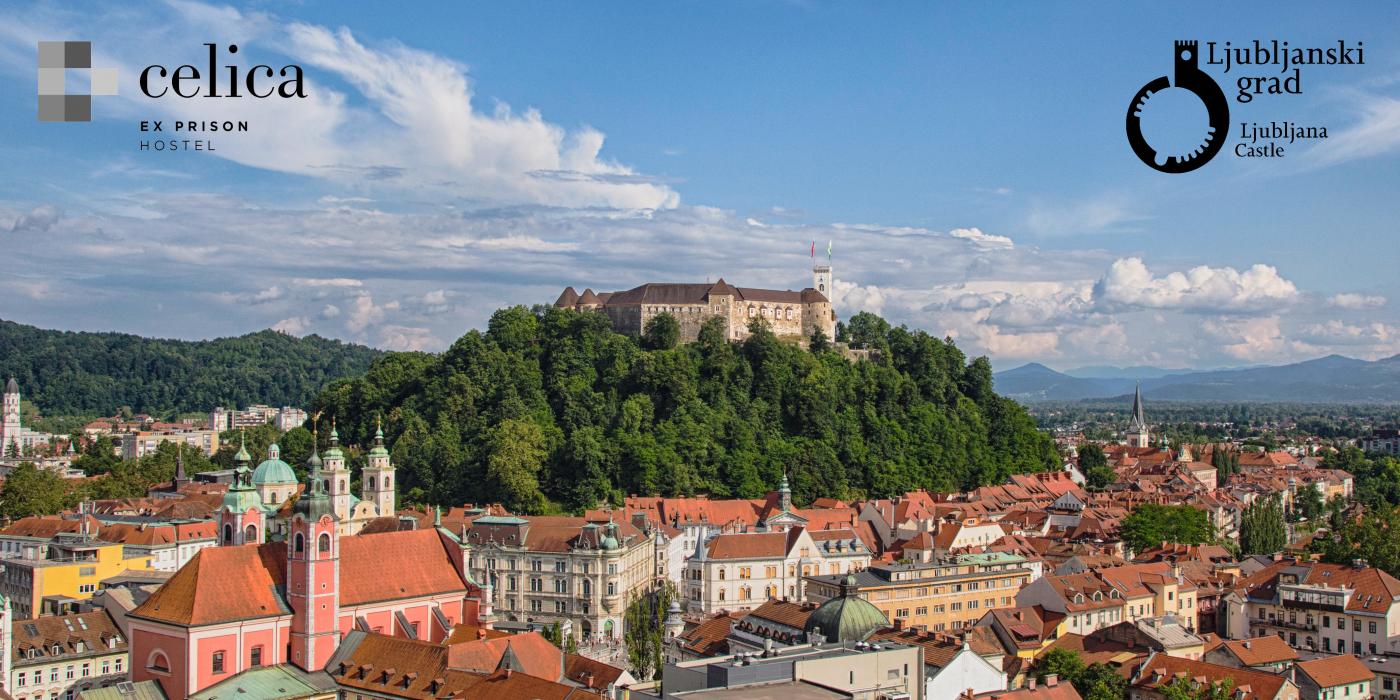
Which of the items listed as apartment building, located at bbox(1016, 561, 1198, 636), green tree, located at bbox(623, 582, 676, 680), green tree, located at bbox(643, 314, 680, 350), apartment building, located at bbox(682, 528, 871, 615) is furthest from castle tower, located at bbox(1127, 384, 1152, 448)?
green tree, located at bbox(623, 582, 676, 680)

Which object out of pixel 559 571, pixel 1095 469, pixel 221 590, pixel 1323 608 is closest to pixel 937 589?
pixel 1323 608

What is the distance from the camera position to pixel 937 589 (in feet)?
209

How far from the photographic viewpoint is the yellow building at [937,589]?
62.0 metres

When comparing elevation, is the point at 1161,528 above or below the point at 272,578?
below

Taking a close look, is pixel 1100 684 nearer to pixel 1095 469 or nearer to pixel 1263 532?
pixel 1263 532

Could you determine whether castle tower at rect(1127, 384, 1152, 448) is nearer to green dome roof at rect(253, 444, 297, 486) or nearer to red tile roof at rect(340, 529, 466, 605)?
green dome roof at rect(253, 444, 297, 486)

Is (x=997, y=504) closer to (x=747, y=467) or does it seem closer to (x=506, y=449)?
(x=747, y=467)

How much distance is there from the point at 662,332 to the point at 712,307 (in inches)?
240

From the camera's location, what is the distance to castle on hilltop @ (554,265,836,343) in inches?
4466

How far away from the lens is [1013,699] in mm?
39938

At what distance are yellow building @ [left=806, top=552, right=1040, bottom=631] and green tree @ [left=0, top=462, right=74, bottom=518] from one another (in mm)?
60739

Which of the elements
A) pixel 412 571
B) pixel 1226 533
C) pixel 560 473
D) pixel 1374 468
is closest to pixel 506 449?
pixel 560 473

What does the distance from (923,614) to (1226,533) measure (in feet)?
163

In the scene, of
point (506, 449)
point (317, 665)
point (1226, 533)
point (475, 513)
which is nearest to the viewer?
point (317, 665)
